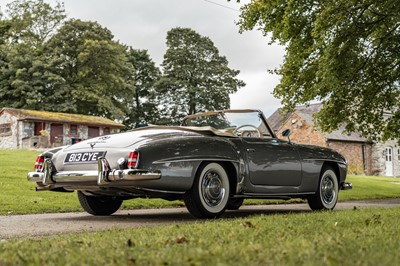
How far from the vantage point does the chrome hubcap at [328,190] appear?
8.70 metres

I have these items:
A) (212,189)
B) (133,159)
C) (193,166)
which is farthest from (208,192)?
(133,159)

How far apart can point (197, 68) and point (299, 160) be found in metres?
47.5

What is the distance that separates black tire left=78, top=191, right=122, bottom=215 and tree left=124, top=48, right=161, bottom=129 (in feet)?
153

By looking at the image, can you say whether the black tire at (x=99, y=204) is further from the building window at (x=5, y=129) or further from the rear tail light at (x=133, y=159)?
the building window at (x=5, y=129)

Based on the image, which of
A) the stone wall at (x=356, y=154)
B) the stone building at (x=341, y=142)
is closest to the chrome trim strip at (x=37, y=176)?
the stone building at (x=341, y=142)

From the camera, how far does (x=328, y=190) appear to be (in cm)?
878

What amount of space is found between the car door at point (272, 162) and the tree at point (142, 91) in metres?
47.0

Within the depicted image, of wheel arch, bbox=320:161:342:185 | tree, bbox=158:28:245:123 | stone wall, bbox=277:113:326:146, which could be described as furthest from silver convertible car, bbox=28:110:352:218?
tree, bbox=158:28:245:123

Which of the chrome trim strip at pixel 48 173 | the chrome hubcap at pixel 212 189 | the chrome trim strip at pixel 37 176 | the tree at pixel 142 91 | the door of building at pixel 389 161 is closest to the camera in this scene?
the chrome hubcap at pixel 212 189

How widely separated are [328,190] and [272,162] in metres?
1.70

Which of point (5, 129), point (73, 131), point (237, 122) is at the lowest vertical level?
point (237, 122)

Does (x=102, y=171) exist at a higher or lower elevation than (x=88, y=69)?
lower

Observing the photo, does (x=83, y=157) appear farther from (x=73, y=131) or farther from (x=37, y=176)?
(x=73, y=131)

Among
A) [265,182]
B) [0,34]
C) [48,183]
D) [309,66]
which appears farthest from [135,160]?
[0,34]
